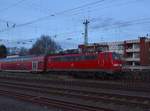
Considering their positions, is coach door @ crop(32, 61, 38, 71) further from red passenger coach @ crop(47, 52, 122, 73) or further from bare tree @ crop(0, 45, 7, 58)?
bare tree @ crop(0, 45, 7, 58)

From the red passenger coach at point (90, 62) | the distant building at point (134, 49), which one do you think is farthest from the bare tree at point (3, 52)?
the red passenger coach at point (90, 62)

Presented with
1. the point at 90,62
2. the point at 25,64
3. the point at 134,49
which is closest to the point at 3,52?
the point at 134,49

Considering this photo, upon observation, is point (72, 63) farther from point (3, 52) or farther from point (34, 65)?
point (3, 52)

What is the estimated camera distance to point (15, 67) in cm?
6341

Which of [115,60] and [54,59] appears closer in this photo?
[115,60]

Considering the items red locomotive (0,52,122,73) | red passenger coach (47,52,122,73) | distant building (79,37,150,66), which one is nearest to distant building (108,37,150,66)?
distant building (79,37,150,66)

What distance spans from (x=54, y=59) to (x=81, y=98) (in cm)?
3059

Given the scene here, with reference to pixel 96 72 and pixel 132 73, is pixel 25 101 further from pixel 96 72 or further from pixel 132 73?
pixel 132 73

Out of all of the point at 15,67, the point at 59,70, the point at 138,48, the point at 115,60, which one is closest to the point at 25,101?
the point at 115,60

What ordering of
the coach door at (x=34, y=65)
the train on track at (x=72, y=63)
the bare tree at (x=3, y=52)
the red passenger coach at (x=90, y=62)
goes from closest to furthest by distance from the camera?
the red passenger coach at (x=90, y=62), the train on track at (x=72, y=63), the coach door at (x=34, y=65), the bare tree at (x=3, y=52)

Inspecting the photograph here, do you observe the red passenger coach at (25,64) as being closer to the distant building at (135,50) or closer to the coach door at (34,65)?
the coach door at (34,65)

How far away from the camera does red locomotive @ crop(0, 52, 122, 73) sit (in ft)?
128

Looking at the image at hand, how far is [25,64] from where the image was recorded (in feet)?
195

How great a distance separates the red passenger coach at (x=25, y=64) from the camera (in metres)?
54.4
